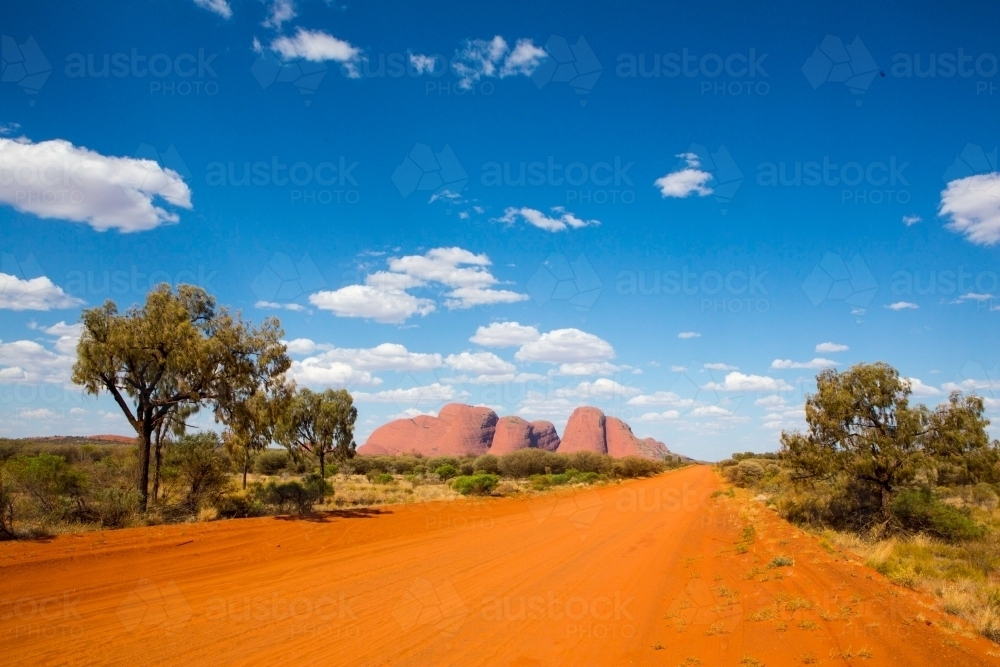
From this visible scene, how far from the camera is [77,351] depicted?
1645 centimetres

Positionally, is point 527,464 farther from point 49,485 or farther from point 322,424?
point 49,485

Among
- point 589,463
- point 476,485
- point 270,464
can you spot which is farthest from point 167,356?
point 589,463

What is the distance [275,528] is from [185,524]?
2381mm

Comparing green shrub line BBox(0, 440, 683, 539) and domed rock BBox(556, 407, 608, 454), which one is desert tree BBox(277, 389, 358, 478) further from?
domed rock BBox(556, 407, 608, 454)

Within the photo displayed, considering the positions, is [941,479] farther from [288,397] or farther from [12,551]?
[12,551]

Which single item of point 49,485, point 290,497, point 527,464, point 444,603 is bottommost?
point 527,464

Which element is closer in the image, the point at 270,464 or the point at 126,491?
the point at 126,491

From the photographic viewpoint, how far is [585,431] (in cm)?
17712

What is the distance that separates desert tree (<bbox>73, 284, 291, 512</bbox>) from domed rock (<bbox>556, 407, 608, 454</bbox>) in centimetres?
15559

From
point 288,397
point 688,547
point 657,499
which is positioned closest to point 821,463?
point 688,547

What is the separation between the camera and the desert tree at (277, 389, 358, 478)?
2642 cm

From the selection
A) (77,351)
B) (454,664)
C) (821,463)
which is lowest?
(454,664)

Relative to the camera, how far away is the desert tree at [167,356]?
54.7 ft

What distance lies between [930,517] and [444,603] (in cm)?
1596
